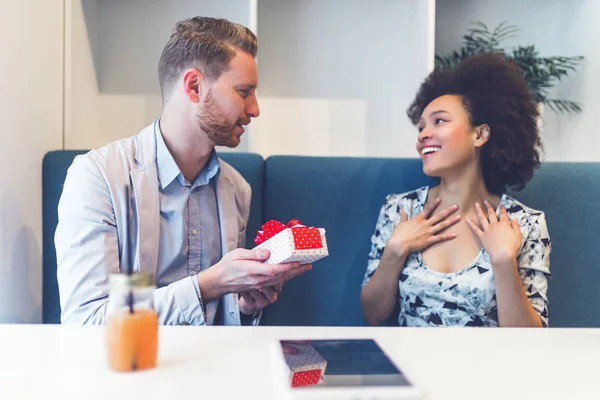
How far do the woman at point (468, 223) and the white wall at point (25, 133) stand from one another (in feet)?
3.12

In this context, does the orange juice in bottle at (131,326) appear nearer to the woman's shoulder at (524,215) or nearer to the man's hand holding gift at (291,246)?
the man's hand holding gift at (291,246)

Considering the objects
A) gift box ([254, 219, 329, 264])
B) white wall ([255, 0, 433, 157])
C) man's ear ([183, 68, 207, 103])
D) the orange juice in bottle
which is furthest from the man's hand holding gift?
white wall ([255, 0, 433, 157])

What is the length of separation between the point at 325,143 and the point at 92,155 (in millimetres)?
991

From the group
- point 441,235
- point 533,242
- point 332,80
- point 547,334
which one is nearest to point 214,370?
point 547,334

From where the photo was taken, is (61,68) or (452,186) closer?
(452,186)

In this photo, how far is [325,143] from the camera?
216 centimetres

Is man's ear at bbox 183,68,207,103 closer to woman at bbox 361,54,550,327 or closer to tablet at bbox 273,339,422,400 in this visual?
woman at bbox 361,54,550,327

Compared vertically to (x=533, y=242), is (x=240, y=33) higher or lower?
higher

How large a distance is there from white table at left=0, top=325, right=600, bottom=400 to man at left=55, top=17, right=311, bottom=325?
26 cm

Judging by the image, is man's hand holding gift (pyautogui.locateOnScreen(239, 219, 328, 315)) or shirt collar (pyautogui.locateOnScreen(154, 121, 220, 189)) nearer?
man's hand holding gift (pyautogui.locateOnScreen(239, 219, 328, 315))

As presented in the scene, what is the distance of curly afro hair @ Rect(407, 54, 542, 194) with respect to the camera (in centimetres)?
162

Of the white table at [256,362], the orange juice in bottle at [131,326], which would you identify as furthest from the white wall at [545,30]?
the orange juice in bottle at [131,326]

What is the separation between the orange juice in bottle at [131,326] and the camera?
72 centimetres

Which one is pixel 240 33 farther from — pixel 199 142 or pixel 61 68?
pixel 61 68
